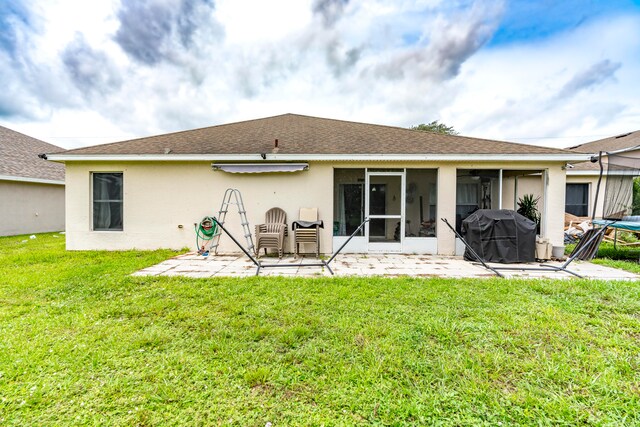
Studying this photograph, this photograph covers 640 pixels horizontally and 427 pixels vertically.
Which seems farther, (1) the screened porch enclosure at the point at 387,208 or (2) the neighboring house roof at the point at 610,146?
(2) the neighboring house roof at the point at 610,146

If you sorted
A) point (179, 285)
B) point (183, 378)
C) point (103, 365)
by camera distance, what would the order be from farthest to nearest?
point (179, 285) → point (103, 365) → point (183, 378)

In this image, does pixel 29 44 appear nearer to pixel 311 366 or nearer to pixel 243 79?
pixel 243 79

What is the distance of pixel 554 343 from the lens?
2779 mm

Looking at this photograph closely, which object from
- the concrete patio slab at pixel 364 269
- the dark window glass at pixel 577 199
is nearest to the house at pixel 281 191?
the concrete patio slab at pixel 364 269

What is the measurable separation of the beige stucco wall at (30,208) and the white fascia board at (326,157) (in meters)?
6.72

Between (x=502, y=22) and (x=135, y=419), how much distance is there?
14920 mm

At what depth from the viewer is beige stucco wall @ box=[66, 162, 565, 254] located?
7.36 meters

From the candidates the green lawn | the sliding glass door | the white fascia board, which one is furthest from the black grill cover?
the sliding glass door

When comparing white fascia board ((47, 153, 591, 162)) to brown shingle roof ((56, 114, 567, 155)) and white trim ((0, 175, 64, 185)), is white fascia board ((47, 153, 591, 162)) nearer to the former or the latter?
brown shingle roof ((56, 114, 567, 155))

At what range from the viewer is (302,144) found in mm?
7859

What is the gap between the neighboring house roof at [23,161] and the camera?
37.0ft

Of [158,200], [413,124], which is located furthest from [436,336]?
[413,124]

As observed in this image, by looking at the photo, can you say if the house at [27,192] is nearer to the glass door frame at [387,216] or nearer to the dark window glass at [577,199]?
the glass door frame at [387,216]

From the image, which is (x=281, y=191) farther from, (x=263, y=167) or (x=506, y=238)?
(x=506, y=238)
